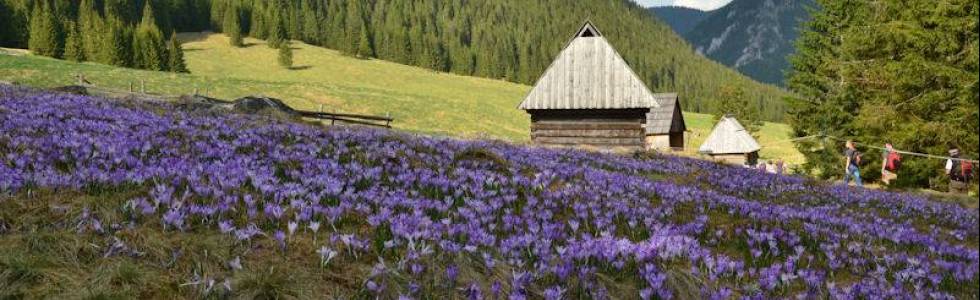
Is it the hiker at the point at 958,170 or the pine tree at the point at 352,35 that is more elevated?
the pine tree at the point at 352,35

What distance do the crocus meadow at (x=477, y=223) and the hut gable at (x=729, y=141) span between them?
4510cm

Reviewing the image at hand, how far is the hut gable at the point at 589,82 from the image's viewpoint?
89.9 ft

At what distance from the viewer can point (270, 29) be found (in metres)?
136

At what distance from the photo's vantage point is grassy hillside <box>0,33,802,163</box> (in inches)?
2370

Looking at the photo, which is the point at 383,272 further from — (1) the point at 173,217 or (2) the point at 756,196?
(2) the point at 756,196

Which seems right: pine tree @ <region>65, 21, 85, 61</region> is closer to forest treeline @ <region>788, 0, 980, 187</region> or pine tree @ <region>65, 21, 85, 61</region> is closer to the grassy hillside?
the grassy hillside

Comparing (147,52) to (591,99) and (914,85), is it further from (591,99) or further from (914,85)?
(914,85)

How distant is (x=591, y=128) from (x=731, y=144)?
26.7 meters

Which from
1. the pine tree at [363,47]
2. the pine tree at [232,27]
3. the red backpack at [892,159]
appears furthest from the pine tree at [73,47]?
the red backpack at [892,159]

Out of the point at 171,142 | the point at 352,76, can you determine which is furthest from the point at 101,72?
the point at 171,142

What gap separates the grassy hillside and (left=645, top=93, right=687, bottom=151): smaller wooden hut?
44.1ft

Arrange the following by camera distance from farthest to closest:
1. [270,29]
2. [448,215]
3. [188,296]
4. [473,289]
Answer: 1. [270,29]
2. [448,215]
3. [473,289]
4. [188,296]

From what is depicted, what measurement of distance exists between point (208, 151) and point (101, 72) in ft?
237

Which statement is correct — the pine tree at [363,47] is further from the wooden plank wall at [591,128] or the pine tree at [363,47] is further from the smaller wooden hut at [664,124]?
the wooden plank wall at [591,128]
